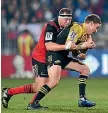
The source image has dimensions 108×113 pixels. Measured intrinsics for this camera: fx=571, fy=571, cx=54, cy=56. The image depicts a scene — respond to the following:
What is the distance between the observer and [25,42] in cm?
2389

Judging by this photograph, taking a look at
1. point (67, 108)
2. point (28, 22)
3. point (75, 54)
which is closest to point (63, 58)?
point (75, 54)

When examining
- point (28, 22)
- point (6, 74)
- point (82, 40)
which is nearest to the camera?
point (82, 40)

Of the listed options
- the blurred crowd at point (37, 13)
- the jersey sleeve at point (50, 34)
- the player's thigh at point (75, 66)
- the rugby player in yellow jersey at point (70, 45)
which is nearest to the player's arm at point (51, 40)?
the jersey sleeve at point (50, 34)

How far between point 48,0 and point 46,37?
15.3 meters

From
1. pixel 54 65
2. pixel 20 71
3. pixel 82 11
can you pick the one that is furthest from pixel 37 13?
pixel 54 65

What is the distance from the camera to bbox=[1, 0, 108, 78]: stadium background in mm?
22828

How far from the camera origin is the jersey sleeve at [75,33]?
402 inches

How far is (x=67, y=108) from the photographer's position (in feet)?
35.6

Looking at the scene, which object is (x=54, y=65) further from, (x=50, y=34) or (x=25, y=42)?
(x=25, y=42)

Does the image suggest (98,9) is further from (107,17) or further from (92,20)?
(92,20)

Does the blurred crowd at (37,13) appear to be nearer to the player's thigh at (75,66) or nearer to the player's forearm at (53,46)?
A: the player's thigh at (75,66)

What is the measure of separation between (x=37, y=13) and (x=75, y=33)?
14.8 metres

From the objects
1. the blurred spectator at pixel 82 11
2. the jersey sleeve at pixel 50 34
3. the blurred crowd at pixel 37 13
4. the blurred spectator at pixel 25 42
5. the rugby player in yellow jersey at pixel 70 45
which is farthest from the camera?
the blurred spectator at pixel 82 11

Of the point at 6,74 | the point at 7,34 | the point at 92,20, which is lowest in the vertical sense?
the point at 6,74
